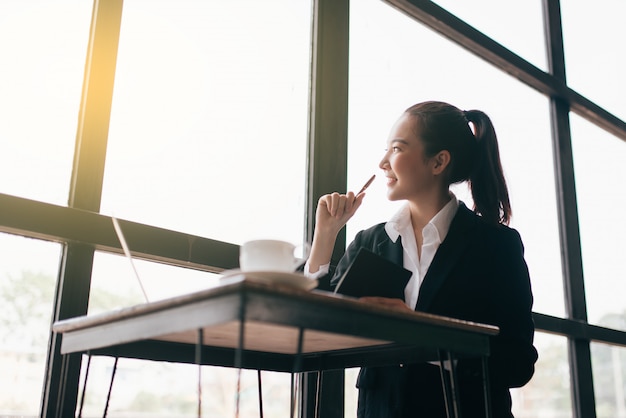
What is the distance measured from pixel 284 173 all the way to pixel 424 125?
0.51 metres

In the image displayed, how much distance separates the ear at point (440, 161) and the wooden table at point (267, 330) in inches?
24.2

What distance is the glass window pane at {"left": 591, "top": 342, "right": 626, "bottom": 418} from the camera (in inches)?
126

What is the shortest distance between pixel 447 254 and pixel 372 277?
22.2 inches

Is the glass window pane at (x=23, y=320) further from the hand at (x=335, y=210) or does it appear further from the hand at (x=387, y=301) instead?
the hand at (x=387, y=301)

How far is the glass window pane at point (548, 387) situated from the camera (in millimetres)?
2797

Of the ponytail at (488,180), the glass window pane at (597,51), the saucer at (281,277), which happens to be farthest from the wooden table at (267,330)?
the glass window pane at (597,51)

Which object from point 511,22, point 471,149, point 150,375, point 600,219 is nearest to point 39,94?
point 150,375

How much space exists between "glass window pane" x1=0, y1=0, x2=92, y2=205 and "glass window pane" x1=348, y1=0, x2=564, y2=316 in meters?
0.97

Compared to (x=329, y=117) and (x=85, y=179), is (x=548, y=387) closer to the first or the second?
(x=329, y=117)

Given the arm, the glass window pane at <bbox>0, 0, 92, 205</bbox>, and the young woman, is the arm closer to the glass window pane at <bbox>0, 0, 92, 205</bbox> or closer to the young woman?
the young woman

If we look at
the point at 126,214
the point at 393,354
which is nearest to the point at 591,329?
the point at 393,354

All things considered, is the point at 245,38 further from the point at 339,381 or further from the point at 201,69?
the point at 339,381

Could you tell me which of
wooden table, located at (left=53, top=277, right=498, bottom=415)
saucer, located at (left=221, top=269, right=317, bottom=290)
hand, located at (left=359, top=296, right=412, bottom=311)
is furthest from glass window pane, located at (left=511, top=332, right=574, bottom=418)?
saucer, located at (left=221, top=269, right=317, bottom=290)

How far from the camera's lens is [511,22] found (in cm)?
336
